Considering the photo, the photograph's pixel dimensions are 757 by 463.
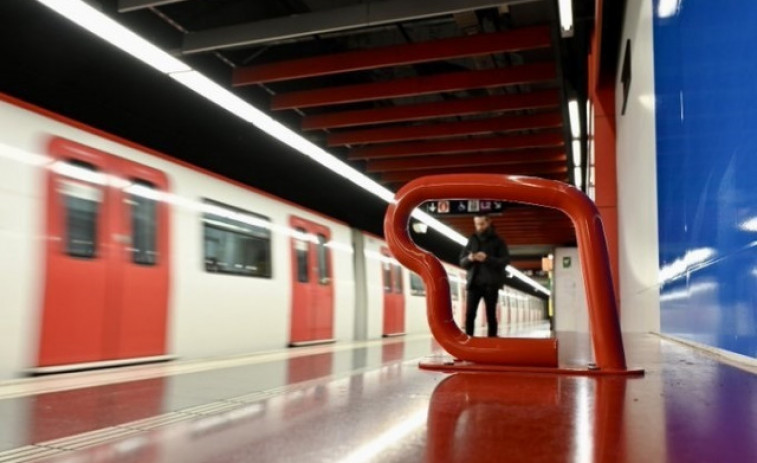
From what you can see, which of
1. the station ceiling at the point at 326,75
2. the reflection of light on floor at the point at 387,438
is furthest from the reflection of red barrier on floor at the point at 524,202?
the station ceiling at the point at 326,75

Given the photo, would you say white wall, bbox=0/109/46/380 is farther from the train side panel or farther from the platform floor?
the platform floor

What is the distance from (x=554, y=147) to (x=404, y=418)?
10556mm

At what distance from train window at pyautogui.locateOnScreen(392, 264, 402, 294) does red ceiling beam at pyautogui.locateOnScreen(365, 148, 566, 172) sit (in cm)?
212

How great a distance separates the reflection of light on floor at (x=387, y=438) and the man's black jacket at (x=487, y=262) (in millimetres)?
5268

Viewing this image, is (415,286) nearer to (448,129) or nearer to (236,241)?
(448,129)

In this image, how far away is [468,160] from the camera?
12.6m

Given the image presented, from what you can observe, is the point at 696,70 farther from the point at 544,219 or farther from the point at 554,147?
the point at 544,219

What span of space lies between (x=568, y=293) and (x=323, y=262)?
14.5 m

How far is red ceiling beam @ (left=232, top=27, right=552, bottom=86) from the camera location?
6.95 meters

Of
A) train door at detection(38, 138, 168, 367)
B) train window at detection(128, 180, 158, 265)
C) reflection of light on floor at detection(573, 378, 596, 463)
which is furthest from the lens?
train window at detection(128, 180, 158, 265)

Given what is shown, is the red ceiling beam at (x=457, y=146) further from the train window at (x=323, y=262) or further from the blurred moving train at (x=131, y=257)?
the blurred moving train at (x=131, y=257)

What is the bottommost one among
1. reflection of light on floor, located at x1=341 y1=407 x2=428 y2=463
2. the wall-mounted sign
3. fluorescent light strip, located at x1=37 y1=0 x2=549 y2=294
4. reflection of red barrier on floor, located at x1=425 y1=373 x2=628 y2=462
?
reflection of light on floor, located at x1=341 y1=407 x2=428 y2=463

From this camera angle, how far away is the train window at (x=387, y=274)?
508 inches

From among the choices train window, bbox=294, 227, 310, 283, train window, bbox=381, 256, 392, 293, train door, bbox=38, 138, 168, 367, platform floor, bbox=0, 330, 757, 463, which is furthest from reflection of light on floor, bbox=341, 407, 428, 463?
train window, bbox=381, 256, 392, 293
